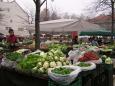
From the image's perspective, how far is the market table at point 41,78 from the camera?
5.63m

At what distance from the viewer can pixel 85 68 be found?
19.4 feet

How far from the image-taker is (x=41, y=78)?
18.1ft

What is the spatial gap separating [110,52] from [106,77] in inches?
210

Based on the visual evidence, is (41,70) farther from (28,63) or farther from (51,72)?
(28,63)

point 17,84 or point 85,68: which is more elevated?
point 85,68

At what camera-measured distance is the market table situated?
18.5 feet

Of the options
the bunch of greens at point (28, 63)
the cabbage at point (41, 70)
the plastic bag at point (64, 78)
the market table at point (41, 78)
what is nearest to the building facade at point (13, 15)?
the market table at point (41, 78)

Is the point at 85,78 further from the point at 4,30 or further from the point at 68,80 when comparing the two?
the point at 4,30

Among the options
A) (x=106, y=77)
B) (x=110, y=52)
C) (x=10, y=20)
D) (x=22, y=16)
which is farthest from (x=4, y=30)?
(x=106, y=77)

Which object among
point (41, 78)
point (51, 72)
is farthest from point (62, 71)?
point (41, 78)

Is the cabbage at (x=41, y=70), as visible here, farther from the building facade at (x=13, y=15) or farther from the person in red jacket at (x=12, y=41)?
the building facade at (x=13, y=15)

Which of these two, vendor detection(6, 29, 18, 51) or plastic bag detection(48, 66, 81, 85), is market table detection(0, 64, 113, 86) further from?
vendor detection(6, 29, 18, 51)

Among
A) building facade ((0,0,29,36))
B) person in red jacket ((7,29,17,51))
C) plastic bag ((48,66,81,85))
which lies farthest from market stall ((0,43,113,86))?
building facade ((0,0,29,36))

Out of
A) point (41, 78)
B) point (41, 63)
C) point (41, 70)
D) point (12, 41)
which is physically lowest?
point (41, 78)
